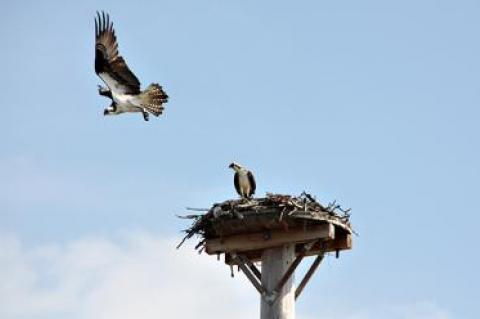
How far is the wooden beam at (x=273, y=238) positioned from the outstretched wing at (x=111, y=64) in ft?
13.7

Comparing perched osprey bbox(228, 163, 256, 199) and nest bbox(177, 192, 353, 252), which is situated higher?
perched osprey bbox(228, 163, 256, 199)

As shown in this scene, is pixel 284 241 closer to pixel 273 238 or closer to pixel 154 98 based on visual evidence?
pixel 273 238

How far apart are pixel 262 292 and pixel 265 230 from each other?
733 mm

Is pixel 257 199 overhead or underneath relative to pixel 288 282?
overhead

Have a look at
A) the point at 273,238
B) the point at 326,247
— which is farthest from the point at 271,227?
the point at 326,247

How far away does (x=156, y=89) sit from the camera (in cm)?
1470

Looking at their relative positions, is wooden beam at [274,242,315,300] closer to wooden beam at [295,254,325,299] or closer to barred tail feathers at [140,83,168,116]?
wooden beam at [295,254,325,299]

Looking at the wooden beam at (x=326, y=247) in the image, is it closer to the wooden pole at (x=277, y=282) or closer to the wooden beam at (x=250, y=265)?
the wooden beam at (x=250, y=265)

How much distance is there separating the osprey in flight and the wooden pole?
170 inches

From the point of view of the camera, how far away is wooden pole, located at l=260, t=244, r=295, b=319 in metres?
10.4

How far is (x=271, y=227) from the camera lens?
35.6 feet

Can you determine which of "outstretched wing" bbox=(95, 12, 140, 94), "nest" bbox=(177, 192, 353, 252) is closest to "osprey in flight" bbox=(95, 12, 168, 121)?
"outstretched wing" bbox=(95, 12, 140, 94)

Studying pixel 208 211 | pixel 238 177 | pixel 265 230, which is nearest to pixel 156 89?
pixel 238 177

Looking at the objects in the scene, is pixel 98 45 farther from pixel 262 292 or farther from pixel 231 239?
pixel 262 292
